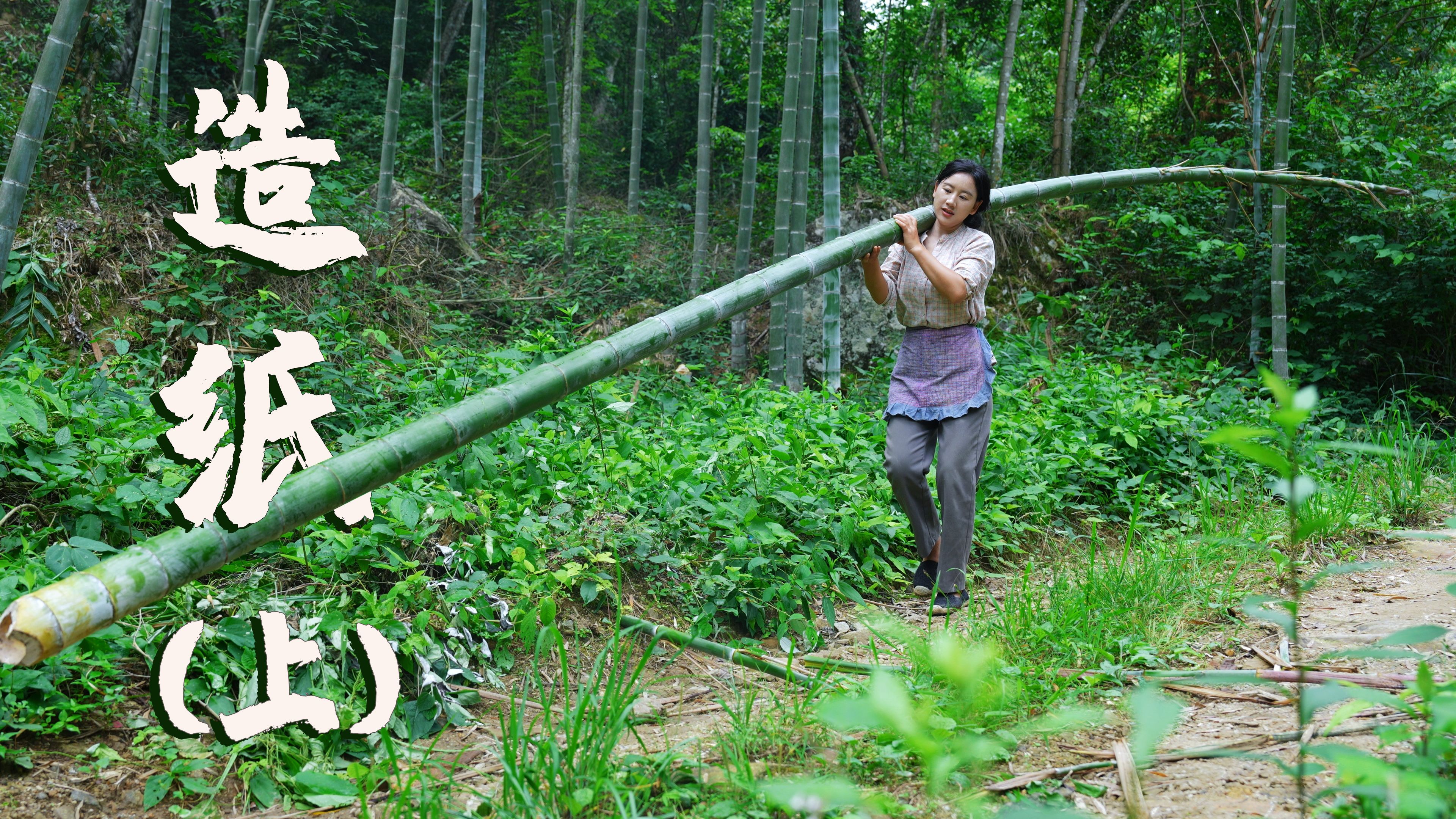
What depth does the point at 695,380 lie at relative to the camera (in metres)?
6.56

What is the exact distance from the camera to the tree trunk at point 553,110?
28.9 feet

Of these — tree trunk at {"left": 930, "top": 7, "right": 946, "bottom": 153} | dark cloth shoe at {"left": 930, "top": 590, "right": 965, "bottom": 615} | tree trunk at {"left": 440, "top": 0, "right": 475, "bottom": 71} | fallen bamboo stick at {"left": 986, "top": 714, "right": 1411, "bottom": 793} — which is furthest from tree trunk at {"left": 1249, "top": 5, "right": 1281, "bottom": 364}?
tree trunk at {"left": 440, "top": 0, "right": 475, "bottom": 71}

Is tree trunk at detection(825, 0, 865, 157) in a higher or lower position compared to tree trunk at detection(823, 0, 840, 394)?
higher

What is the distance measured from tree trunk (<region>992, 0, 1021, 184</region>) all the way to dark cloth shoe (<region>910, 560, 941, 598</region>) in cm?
631

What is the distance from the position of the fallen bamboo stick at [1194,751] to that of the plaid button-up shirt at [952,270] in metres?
1.57

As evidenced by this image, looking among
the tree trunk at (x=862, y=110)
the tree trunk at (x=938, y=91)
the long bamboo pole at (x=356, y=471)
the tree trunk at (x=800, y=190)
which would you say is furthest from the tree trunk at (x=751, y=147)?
the tree trunk at (x=938, y=91)

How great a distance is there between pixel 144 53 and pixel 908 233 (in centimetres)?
588

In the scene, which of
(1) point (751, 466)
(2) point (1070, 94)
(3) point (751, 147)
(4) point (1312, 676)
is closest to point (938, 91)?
(2) point (1070, 94)

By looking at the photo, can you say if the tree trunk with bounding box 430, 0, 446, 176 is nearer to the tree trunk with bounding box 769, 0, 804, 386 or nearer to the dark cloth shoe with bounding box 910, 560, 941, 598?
the tree trunk with bounding box 769, 0, 804, 386

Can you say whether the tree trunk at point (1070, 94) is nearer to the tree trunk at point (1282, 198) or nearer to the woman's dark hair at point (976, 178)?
the tree trunk at point (1282, 198)

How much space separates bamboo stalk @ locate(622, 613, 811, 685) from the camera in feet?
7.63

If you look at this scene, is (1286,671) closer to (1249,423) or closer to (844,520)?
(844,520)

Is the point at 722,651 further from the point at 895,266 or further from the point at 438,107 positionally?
the point at 438,107

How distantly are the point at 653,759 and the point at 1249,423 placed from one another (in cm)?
464
